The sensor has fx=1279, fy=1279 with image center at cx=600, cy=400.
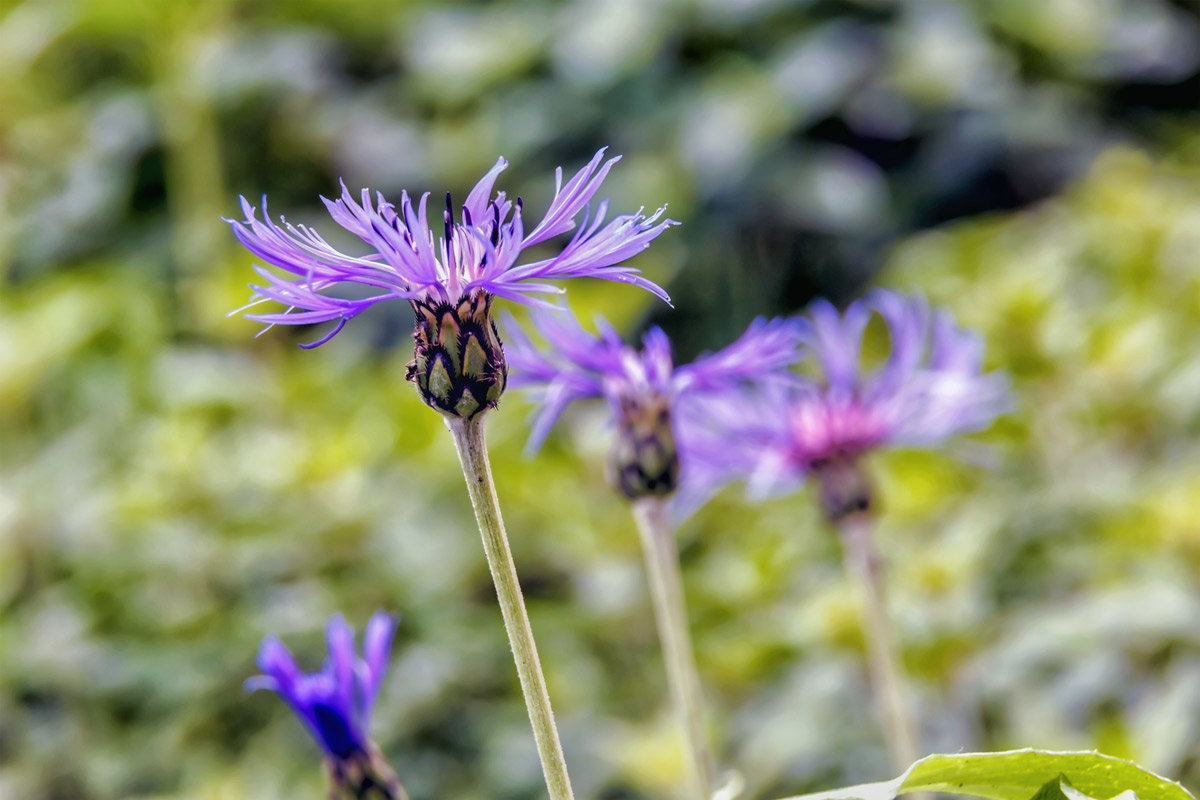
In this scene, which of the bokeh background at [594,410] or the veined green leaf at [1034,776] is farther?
the bokeh background at [594,410]

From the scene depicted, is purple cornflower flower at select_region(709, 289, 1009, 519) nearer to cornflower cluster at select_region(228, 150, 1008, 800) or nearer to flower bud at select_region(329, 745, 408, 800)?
cornflower cluster at select_region(228, 150, 1008, 800)

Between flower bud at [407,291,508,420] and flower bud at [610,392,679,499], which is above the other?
flower bud at [407,291,508,420]

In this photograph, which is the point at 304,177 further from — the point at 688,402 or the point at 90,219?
the point at 688,402

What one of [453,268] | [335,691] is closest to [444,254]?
[453,268]

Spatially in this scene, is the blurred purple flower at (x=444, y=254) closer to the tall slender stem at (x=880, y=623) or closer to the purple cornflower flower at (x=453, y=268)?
the purple cornflower flower at (x=453, y=268)

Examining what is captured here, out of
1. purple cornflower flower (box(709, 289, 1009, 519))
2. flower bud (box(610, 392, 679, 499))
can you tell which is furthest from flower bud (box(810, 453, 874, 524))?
flower bud (box(610, 392, 679, 499))

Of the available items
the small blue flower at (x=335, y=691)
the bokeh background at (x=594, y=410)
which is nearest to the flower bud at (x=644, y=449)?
the small blue flower at (x=335, y=691)
